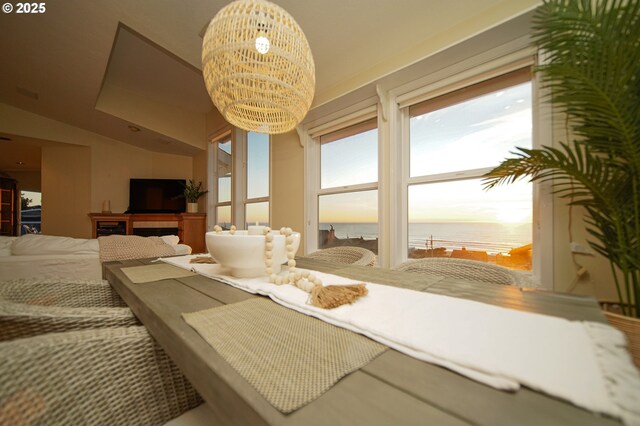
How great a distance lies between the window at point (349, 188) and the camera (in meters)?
2.33

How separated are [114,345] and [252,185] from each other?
337 cm

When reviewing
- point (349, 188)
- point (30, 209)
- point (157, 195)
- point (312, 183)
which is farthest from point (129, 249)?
point (30, 209)

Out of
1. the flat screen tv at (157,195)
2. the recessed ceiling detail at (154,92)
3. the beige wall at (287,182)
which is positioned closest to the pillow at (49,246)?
the beige wall at (287,182)

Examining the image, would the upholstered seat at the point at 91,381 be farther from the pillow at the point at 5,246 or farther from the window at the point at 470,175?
the pillow at the point at 5,246

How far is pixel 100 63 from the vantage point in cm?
252

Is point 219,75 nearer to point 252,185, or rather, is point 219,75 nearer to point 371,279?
point 371,279

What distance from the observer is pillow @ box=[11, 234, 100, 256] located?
1828mm

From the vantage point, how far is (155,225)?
4.40 m

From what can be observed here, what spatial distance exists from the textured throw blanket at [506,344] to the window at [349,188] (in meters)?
1.69

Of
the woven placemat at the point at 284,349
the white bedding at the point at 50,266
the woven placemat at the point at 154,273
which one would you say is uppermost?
the woven placemat at the point at 284,349

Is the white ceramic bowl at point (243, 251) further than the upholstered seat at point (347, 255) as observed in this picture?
No

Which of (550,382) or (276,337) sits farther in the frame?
(276,337)

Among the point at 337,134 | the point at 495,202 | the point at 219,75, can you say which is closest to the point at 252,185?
the point at 337,134

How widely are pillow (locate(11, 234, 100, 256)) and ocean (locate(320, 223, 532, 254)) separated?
2.30 metres
